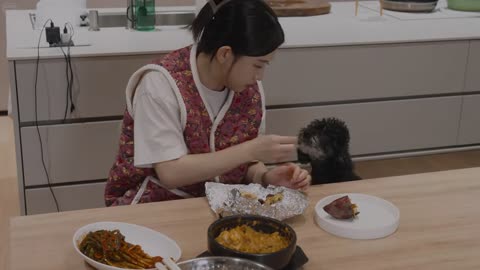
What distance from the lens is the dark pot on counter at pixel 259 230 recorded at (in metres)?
1.12

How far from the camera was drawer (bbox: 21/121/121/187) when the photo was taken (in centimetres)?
233

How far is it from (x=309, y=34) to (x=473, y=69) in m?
0.75

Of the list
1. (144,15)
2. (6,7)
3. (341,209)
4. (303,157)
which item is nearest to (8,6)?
(6,7)

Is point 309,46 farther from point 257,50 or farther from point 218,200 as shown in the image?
point 218,200

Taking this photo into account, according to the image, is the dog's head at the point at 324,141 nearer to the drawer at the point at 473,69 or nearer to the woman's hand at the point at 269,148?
the woman's hand at the point at 269,148

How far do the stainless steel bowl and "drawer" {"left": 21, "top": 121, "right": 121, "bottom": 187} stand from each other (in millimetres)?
1290

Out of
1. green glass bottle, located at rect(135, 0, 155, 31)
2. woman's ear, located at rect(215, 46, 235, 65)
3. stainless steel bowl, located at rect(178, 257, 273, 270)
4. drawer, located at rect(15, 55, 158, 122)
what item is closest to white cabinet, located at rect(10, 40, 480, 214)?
drawer, located at rect(15, 55, 158, 122)

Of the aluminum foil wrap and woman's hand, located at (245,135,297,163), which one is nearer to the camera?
the aluminum foil wrap

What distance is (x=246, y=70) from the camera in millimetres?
1573

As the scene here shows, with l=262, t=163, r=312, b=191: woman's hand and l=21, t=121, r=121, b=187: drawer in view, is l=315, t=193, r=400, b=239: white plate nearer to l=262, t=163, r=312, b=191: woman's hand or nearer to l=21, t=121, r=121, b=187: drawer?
l=262, t=163, r=312, b=191: woman's hand

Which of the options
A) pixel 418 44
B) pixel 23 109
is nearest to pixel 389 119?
pixel 418 44

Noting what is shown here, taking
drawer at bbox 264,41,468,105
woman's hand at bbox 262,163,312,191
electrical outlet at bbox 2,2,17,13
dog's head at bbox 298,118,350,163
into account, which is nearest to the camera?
woman's hand at bbox 262,163,312,191

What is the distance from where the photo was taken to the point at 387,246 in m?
1.31

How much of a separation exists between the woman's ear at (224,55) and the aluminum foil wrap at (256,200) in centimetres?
31
